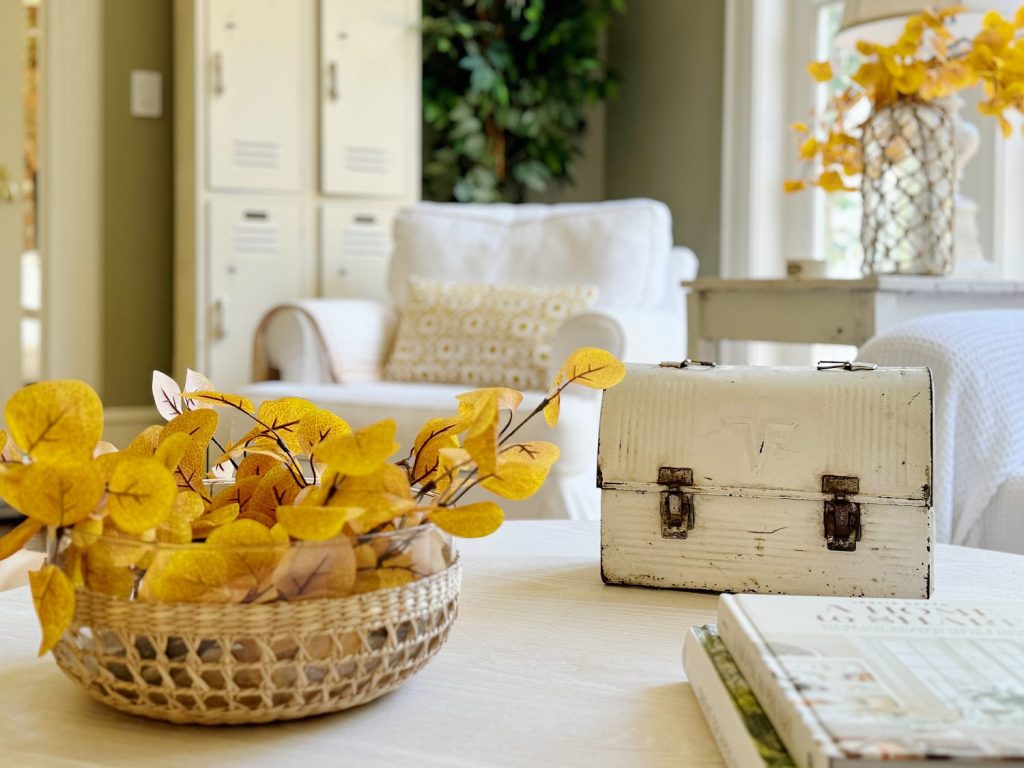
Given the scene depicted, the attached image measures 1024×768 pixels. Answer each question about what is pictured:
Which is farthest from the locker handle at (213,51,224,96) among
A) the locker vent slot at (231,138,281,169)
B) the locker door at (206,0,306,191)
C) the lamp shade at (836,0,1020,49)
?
the lamp shade at (836,0,1020,49)

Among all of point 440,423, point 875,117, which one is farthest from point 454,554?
point 875,117

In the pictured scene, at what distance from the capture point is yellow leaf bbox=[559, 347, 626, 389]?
2.12 feet

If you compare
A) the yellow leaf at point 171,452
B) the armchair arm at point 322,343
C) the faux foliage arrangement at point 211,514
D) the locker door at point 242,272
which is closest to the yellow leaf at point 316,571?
the faux foliage arrangement at point 211,514

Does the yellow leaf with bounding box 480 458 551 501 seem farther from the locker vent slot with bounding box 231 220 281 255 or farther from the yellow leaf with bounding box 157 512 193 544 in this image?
the locker vent slot with bounding box 231 220 281 255

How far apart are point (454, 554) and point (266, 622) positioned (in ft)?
0.40

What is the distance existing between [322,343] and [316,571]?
226 centimetres

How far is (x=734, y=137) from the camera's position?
11.9ft

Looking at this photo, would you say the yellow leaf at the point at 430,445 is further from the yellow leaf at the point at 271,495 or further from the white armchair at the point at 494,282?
the white armchair at the point at 494,282

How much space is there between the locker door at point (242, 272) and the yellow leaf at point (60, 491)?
9.46 ft

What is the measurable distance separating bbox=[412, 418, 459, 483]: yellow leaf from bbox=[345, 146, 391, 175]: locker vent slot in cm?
298

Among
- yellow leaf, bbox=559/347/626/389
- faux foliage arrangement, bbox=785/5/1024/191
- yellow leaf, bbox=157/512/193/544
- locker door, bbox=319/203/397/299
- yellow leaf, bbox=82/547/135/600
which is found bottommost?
yellow leaf, bbox=82/547/135/600

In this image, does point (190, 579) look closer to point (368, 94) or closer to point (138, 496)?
point (138, 496)

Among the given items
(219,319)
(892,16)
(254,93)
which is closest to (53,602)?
(892,16)

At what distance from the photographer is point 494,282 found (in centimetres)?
302
